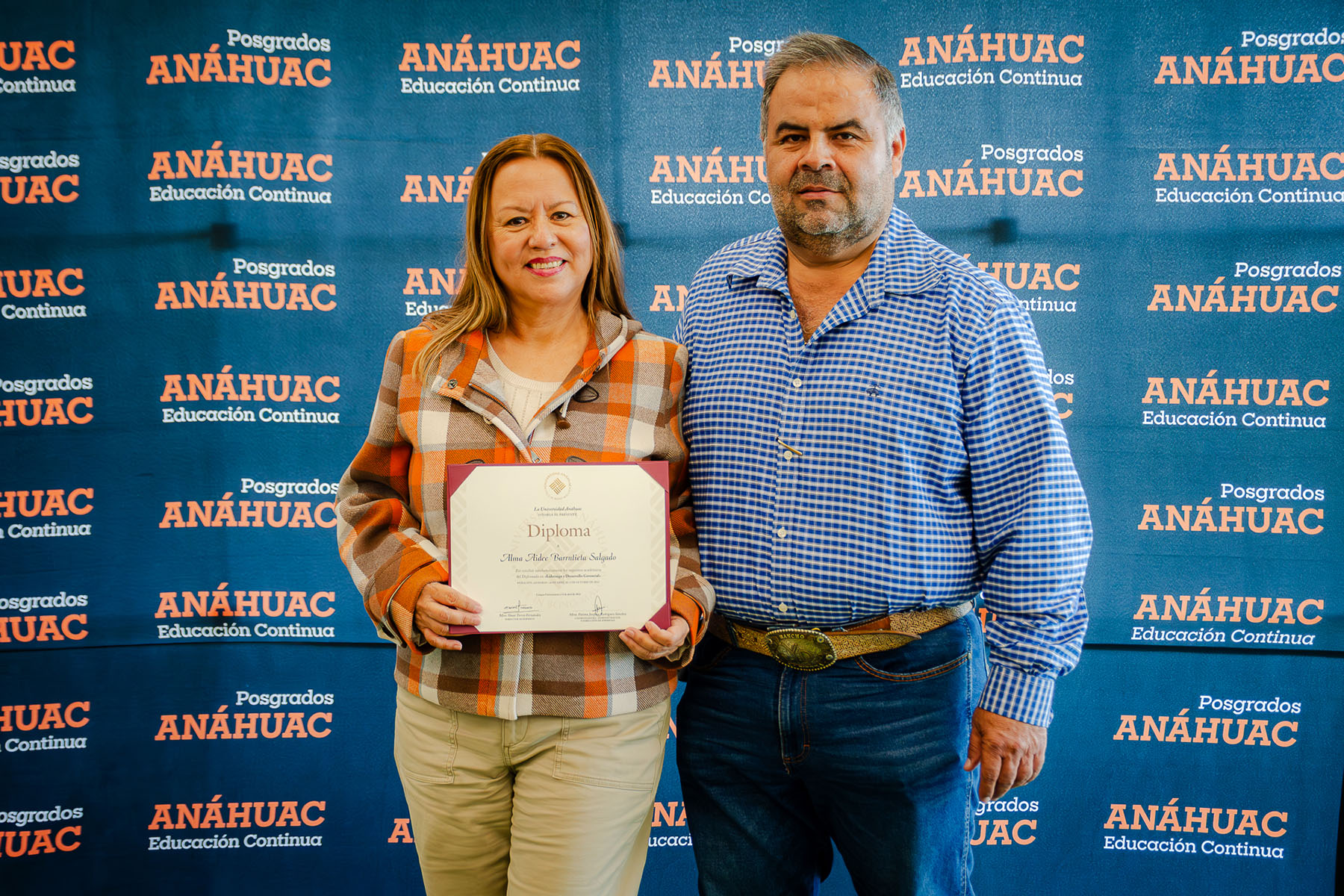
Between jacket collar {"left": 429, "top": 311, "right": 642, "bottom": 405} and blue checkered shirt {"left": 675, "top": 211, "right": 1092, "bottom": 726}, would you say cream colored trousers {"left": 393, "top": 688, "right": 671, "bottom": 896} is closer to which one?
blue checkered shirt {"left": 675, "top": 211, "right": 1092, "bottom": 726}

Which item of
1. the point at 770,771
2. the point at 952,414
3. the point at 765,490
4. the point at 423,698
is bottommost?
the point at 770,771

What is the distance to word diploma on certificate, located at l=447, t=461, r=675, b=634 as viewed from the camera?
1.38 metres

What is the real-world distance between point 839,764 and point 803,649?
0.74 feet

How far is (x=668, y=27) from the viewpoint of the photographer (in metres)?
2.47

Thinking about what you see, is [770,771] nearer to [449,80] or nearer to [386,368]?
[386,368]

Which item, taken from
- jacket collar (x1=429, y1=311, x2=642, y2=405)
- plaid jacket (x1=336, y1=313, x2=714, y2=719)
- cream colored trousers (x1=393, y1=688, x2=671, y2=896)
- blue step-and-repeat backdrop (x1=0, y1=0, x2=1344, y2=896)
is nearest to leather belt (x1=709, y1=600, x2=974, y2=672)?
plaid jacket (x1=336, y1=313, x2=714, y2=719)

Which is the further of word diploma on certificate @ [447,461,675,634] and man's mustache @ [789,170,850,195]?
man's mustache @ [789,170,850,195]

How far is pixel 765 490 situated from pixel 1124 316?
63.9 inches

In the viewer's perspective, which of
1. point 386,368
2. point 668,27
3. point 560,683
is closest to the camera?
point 560,683

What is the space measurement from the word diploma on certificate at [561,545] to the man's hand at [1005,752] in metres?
0.65

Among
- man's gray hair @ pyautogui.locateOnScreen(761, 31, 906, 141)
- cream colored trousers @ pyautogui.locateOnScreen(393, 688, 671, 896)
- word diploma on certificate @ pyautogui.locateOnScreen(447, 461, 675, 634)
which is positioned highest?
man's gray hair @ pyautogui.locateOnScreen(761, 31, 906, 141)

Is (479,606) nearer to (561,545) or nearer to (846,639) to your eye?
(561,545)

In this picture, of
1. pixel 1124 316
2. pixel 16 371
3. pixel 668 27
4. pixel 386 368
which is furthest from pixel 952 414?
pixel 16 371

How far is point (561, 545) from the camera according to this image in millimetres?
1400
